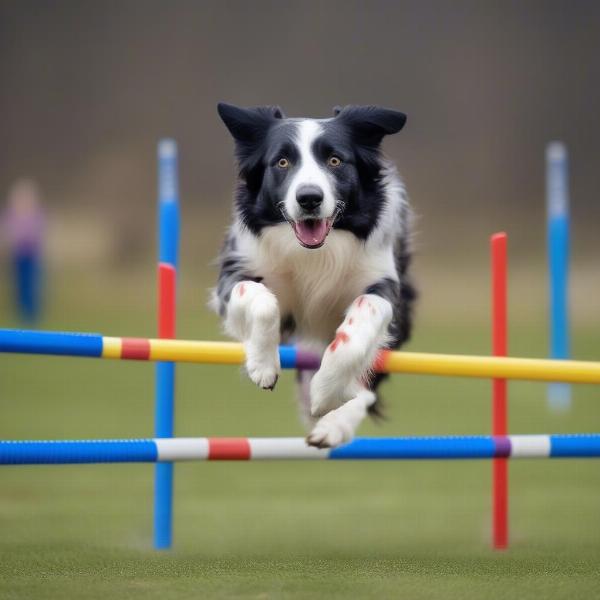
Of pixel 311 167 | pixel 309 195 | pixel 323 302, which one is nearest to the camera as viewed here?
pixel 309 195

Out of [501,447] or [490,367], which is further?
[501,447]

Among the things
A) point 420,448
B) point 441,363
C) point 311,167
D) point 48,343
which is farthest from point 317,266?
point 48,343

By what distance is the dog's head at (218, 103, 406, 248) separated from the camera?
3.84m

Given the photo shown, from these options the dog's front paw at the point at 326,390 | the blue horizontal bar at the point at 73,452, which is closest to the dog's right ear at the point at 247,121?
the dog's front paw at the point at 326,390

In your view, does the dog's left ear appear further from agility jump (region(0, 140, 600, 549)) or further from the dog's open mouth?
agility jump (region(0, 140, 600, 549))

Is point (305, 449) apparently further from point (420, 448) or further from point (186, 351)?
point (186, 351)

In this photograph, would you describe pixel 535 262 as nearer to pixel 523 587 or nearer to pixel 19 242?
pixel 19 242

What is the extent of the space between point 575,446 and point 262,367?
1.11 metres

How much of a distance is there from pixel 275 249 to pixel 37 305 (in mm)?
11109

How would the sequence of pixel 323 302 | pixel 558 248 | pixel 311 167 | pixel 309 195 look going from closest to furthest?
pixel 309 195, pixel 311 167, pixel 323 302, pixel 558 248

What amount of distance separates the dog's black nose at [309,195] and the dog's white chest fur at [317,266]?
37 centimetres

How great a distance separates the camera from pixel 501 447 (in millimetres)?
4137

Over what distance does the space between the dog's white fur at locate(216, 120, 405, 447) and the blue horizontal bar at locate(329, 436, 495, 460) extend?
0.36ft

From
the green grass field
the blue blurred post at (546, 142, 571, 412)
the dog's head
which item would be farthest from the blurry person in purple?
the dog's head
